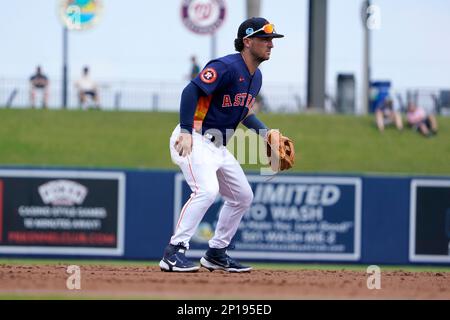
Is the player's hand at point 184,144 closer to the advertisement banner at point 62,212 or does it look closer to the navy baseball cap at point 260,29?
the navy baseball cap at point 260,29

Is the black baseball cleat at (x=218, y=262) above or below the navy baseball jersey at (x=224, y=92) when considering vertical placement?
below

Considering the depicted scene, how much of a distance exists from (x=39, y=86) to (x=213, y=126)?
57.5 ft

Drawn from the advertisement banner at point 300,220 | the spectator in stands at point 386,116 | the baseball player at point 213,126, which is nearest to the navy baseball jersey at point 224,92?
the baseball player at point 213,126

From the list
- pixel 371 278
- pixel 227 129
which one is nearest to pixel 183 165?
pixel 227 129

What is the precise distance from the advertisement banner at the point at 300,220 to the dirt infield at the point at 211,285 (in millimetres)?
6527

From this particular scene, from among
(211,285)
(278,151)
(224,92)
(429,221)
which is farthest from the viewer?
(429,221)

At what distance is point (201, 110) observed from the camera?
29.7 ft

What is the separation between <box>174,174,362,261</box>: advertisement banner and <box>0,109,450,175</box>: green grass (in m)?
5.47

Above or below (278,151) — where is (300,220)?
below

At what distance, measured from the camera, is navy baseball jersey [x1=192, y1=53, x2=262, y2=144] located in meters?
8.84

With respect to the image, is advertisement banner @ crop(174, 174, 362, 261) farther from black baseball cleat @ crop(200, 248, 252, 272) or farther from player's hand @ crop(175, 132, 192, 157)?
player's hand @ crop(175, 132, 192, 157)

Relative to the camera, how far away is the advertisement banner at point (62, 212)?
16484 mm

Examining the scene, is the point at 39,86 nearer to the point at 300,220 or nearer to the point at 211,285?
the point at 300,220

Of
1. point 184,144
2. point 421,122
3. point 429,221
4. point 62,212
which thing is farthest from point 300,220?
point 421,122
